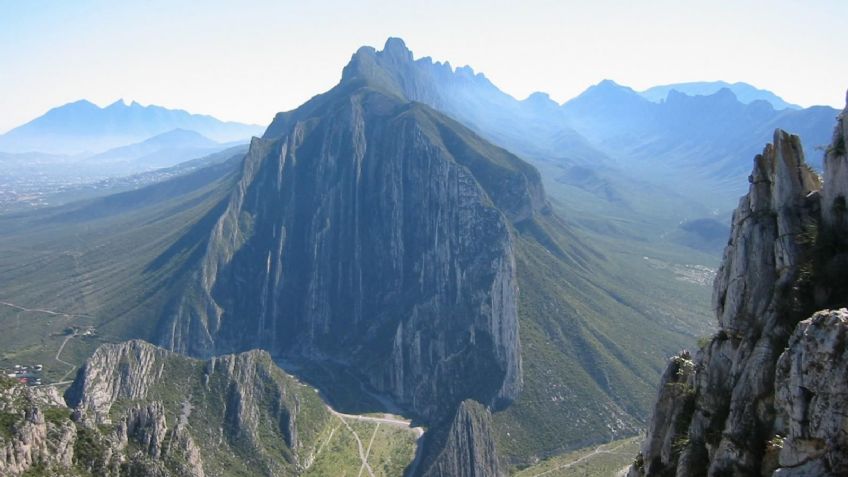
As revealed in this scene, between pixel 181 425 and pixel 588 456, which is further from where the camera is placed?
pixel 588 456

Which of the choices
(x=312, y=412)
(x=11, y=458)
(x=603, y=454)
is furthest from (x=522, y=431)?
(x=11, y=458)

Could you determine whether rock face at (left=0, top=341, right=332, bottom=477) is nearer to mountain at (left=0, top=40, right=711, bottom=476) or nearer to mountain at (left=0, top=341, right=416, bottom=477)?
mountain at (left=0, top=341, right=416, bottom=477)

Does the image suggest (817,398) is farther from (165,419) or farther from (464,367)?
(464,367)

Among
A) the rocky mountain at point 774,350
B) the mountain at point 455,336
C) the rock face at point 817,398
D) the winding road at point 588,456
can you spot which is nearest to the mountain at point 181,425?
the mountain at point 455,336

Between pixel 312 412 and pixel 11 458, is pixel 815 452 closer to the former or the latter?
pixel 11 458

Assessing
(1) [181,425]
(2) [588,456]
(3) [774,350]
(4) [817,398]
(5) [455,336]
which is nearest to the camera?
(4) [817,398]

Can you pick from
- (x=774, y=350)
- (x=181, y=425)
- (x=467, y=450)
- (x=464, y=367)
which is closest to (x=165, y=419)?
(x=181, y=425)
